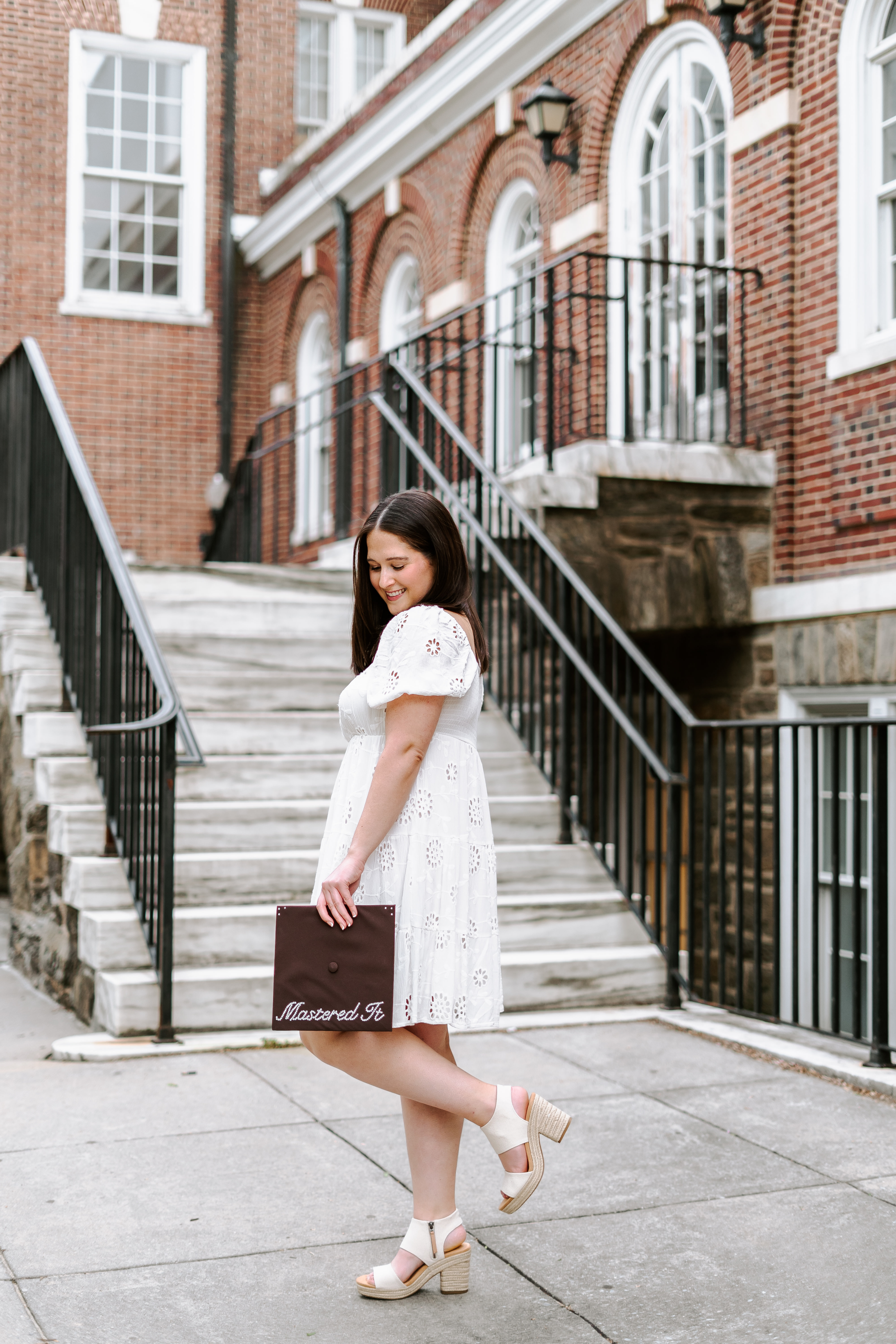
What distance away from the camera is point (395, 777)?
288cm

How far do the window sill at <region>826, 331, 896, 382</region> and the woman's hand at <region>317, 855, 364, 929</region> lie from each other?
584cm

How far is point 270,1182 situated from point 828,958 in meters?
5.62

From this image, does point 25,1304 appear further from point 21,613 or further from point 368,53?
point 368,53

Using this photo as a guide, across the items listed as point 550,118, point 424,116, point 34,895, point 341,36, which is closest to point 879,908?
point 34,895

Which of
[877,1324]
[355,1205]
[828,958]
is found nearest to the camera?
[877,1324]

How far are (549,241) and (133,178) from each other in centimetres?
729

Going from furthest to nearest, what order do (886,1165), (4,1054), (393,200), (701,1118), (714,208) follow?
(393,200) < (714,208) < (4,1054) < (701,1118) < (886,1165)

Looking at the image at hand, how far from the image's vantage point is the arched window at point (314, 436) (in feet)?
51.8

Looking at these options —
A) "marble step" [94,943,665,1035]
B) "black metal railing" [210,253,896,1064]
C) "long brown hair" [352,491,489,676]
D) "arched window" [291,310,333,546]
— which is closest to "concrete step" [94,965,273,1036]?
"marble step" [94,943,665,1035]

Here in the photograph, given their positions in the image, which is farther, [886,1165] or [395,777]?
[886,1165]

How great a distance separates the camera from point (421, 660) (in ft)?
9.49

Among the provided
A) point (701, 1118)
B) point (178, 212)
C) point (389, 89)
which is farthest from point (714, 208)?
point (178, 212)

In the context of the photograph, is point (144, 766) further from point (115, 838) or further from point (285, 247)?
point (285, 247)

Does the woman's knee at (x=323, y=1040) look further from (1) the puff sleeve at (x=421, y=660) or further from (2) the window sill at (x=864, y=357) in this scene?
(2) the window sill at (x=864, y=357)
